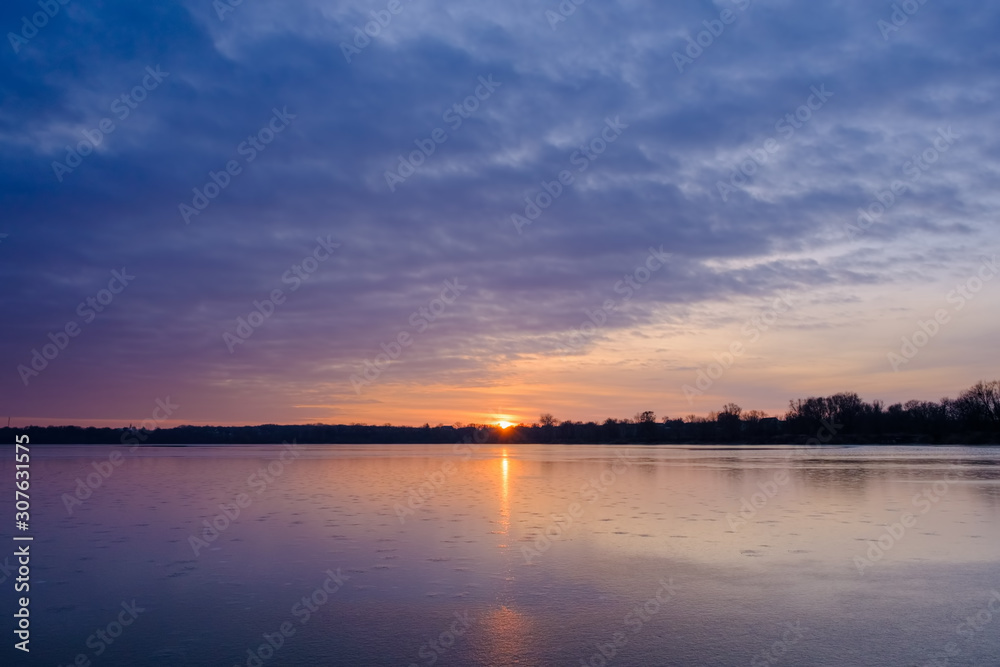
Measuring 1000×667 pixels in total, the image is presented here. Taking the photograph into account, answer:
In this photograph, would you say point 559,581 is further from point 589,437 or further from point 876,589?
point 589,437

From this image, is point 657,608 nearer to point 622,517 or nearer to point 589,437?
point 622,517

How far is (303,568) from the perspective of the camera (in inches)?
414

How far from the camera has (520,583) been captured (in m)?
9.41

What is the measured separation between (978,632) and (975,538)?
6.56m

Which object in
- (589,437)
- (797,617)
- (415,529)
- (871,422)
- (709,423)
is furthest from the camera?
(589,437)

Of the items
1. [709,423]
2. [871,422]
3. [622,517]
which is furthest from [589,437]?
[622,517]

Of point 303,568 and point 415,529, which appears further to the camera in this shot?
point 415,529

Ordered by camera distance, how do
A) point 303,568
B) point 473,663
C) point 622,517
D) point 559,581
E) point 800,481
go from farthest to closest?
1. point 800,481
2. point 622,517
3. point 303,568
4. point 559,581
5. point 473,663

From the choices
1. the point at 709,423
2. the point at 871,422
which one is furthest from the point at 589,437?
the point at 871,422

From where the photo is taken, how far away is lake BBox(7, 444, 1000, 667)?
22.2 feet

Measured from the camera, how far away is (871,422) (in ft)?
321

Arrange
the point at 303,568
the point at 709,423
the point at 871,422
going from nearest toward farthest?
the point at 303,568
the point at 871,422
the point at 709,423

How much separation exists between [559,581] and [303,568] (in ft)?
13.0

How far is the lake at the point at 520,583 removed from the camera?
6.76m
